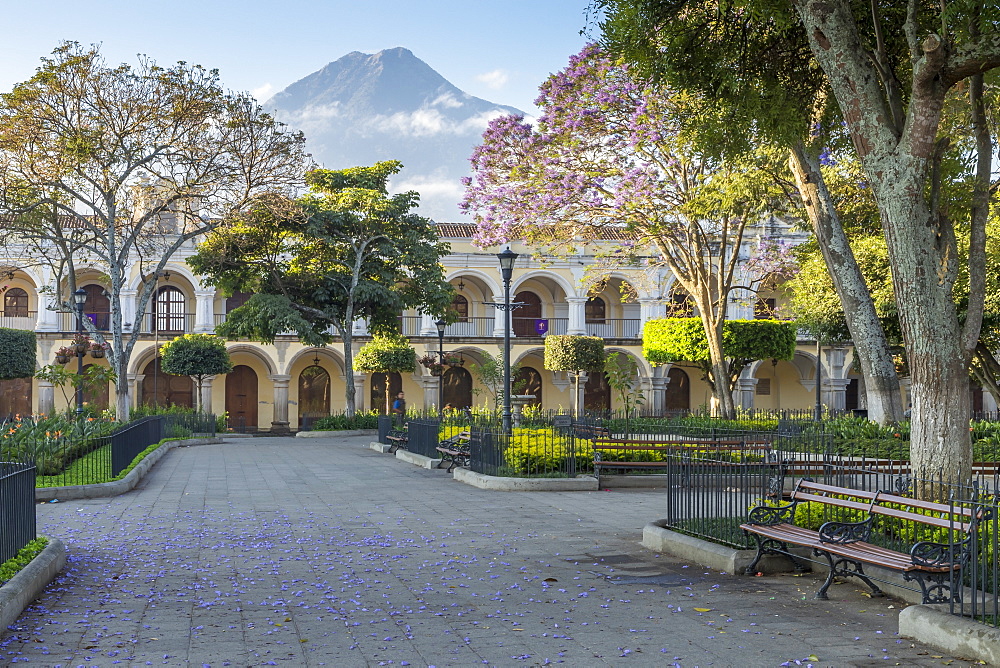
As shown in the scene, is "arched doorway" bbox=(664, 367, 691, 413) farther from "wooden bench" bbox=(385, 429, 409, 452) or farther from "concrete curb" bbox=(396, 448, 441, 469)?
"concrete curb" bbox=(396, 448, 441, 469)

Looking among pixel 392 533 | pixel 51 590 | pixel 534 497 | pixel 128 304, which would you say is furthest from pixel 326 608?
pixel 128 304

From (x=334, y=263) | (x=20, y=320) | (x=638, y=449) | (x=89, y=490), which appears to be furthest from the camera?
(x=20, y=320)

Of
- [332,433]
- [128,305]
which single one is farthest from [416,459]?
[128,305]

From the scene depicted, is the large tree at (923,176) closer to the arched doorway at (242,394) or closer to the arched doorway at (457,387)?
the arched doorway at (457,387)

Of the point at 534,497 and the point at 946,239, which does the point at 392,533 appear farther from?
the point at 946,239

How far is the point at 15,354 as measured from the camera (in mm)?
28547

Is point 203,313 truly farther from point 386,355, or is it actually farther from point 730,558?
point 730,558

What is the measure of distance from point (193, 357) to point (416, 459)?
15.2m

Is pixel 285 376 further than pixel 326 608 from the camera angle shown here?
Yes

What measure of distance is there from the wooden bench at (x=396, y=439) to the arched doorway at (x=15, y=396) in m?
19.7

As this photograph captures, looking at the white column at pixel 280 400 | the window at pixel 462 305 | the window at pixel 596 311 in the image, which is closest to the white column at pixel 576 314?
the window at pixel 596 311

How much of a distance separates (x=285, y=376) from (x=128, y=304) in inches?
237

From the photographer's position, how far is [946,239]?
24.7 feet

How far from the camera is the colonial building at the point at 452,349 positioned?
3562cm
